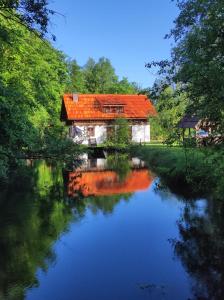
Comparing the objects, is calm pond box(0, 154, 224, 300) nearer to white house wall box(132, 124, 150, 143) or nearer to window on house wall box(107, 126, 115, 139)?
window on house wall box(107, 126, 115, 139)

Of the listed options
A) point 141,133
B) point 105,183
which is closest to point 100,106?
point 141,133

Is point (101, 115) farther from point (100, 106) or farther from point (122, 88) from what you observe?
point (122, 88)

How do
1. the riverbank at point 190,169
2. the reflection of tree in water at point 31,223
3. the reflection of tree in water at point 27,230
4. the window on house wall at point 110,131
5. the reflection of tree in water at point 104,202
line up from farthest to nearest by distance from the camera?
the window on house wall at point 110,131 → the reflection of tree in water at point 104,202 → the riverbank at point 190,169 → the reflection of tree in water at point 31,223 → the reflection of tree in water at point 27,230

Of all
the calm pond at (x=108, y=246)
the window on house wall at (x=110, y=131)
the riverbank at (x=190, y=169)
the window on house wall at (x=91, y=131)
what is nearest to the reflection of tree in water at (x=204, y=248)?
the calm pond at (x=108, y=246)

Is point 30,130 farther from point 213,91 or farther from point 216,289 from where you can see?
point 216,289

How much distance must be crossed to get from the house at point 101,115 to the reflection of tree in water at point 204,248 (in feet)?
108

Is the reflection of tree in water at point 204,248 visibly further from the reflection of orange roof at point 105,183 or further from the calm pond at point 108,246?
the reflection of orange roof at point 105,183

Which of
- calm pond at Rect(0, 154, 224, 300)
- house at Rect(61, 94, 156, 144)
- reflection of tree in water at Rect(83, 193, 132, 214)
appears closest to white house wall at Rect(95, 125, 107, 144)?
house at Rect(61, 94, 156, 144)

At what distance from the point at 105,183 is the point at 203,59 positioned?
13.2 metres

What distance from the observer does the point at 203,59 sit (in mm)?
10500

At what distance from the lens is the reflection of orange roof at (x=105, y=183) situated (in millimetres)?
20484

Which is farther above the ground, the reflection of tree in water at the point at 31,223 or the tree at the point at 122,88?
the tree at the point at 122,88

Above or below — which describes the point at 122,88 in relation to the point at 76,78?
below

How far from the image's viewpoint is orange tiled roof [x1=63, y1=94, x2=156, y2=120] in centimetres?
4925
